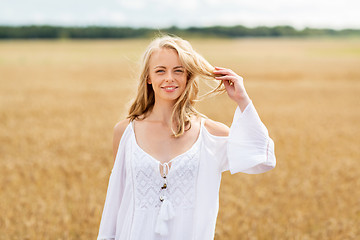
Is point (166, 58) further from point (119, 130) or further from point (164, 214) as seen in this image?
point (164, 214)

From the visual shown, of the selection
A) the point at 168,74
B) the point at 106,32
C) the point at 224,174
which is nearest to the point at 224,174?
the point at 224,174

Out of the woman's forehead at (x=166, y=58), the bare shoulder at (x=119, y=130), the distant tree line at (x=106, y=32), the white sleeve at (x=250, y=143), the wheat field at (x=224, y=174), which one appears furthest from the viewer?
the distant tree line at (x=106, y=32)

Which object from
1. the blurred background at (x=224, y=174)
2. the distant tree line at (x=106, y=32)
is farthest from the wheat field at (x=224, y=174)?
the distant tree line at (x=106, y=32)

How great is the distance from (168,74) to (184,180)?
1.94 ft

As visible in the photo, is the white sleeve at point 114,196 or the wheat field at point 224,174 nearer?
the white sleeve at point 114,196

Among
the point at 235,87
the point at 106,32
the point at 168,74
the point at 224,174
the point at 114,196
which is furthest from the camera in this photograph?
the point at 106,32

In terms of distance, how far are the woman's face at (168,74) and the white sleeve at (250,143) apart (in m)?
0.37

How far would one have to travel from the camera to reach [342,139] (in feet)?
31.9

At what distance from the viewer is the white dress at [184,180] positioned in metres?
2.24

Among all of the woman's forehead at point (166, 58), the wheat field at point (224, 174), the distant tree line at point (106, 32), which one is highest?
the distant tree line at point (106, 32)

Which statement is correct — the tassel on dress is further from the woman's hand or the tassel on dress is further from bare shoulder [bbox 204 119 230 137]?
the woman's hand

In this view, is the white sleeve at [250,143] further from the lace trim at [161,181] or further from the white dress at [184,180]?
the lace trim at [161,181]

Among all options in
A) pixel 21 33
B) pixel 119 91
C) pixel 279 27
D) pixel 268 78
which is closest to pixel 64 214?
pixel 119 91

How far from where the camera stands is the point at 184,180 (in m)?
2.32
